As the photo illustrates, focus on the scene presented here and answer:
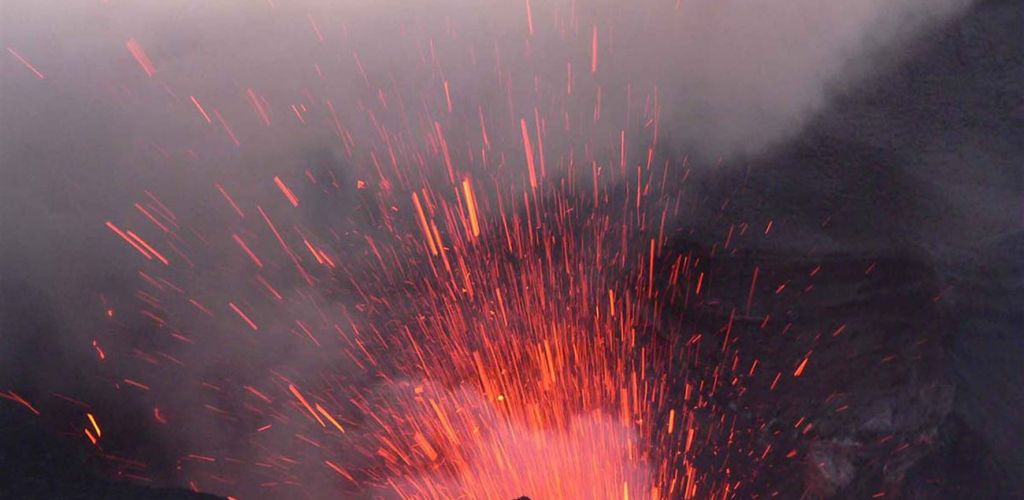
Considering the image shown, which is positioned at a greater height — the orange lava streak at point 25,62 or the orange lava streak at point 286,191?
the orange lava streak at point 25,62

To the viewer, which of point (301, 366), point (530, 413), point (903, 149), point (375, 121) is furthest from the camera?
point (530, 413)

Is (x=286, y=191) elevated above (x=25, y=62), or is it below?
below

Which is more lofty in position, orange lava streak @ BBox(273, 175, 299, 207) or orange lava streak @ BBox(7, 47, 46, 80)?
orange lava streak @ BBox(7, 47, 46, 80)

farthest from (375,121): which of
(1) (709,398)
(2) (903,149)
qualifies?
(2) (903,149)

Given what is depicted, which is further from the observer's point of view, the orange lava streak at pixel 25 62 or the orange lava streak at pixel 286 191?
the orange lava streak at pixel 286 191

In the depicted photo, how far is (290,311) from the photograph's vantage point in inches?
128

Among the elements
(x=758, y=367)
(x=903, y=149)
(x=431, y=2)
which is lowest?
(x=758, y=367)

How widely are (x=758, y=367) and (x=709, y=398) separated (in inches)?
8.7

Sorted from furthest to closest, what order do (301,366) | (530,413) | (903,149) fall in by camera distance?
1. (530,413)
2. (301,366)
3. (903,149)

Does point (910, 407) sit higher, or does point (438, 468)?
point (910, 407)

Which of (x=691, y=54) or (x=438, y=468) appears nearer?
(x=691, y=54)

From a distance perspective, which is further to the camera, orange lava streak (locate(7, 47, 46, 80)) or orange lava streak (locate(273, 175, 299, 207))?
orange lava streak (locate(273, 175, 299, 207))

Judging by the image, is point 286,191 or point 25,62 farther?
point 286,191

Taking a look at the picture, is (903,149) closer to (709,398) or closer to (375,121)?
(709,398)
